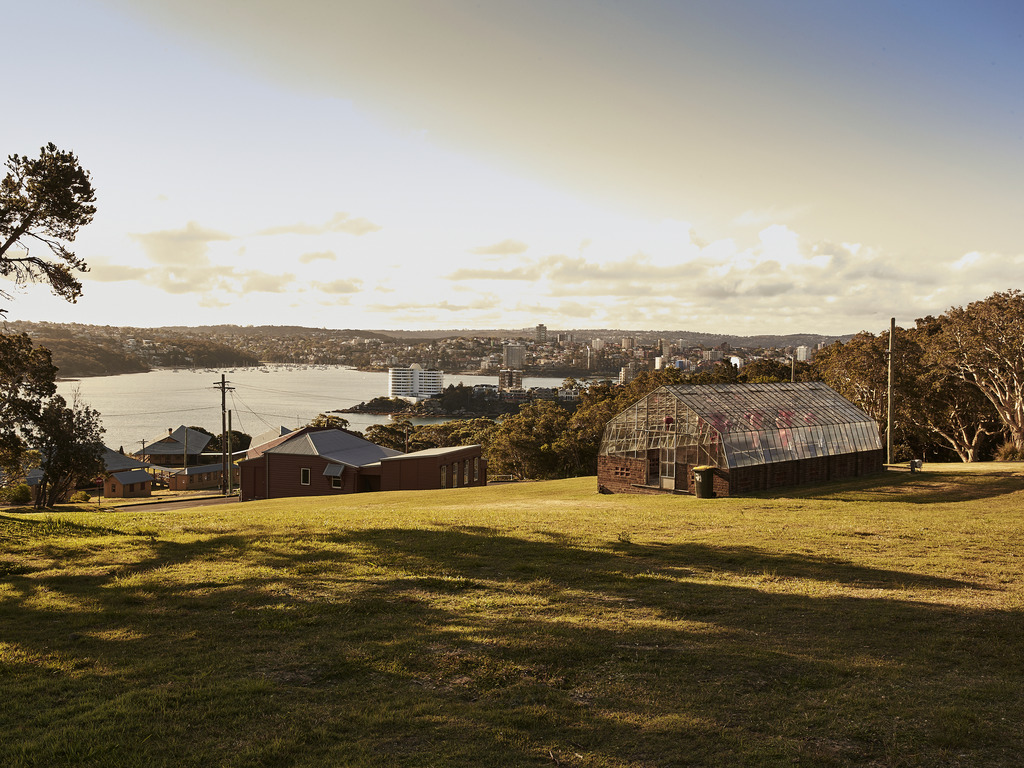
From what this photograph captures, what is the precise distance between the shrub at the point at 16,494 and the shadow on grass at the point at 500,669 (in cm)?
4781

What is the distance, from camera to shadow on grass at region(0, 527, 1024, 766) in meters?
5.61

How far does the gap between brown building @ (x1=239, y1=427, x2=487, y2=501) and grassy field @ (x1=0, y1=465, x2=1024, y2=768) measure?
2929 centimetres

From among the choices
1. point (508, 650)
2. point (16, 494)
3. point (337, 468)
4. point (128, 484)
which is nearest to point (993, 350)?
point (337, 468)

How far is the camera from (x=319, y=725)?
5.94m

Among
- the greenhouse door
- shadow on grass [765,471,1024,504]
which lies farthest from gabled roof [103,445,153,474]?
shadow on grass [765,471,1024,504]

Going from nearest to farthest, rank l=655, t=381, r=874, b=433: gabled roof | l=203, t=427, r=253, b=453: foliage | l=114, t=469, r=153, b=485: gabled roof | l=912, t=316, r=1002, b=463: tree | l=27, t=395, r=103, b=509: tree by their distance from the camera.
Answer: l=655, t=381, r=874, b=433: gabled roof → l=912, t=316, r=1002, b=463: tree → l=27, t=395, r=103, b=509: tree → l=114, t=469, r=153, b=485: gabled roof → l=203, t=427, r=253, b=453: foliage

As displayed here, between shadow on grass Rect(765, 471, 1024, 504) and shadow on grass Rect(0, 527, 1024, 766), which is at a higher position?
shadow on grass Rect(0, 527, 1024, 766)

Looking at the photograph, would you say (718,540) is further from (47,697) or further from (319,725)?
(47,697)

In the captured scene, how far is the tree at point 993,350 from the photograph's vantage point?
41.1 m

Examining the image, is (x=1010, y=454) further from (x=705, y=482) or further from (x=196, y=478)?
(x=196, y=478)

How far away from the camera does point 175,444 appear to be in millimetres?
100938

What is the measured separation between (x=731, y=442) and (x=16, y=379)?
24.2 meters

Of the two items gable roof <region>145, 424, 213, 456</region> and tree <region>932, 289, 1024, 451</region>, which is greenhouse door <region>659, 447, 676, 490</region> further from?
gable roof <region>145, 424, 213, 456</region>

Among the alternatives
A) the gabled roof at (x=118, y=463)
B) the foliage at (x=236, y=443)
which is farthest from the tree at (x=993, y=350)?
the foliage at (x=236, y=443)
